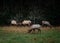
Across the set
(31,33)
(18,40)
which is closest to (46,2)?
(31,33)

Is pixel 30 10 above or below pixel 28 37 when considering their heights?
above

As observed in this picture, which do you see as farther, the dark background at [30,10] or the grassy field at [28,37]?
the dark background at [30,10]

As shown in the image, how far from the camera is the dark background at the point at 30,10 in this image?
18.7 meters

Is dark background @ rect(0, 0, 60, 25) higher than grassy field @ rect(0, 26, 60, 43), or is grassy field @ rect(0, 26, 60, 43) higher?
dark background @ rect(0, 0, 60, 25)

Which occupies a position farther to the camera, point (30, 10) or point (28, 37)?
point (30, 10)

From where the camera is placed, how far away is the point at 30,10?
19.2 metres

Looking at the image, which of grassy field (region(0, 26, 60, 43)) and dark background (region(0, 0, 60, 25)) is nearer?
grassy field (region(0, 26, 60, 43))

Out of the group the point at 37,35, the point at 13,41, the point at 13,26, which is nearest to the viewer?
the point at 13,41

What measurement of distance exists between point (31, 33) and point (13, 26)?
320 cm

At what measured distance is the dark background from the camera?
18.7 metres

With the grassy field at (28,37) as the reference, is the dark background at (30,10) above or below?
above

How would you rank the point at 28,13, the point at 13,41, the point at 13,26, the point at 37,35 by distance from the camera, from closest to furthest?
the point at 13,41, the point at 37,35, the point at 13,26, the point at 28,13

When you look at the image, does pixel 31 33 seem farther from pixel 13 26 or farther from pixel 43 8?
pixel 43 8

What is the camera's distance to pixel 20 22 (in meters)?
18.4
